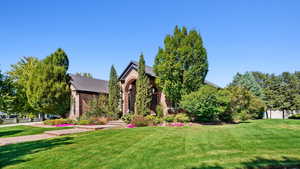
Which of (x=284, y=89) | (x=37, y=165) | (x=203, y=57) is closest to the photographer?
(x=37, y=165)

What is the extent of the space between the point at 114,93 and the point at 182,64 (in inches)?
389

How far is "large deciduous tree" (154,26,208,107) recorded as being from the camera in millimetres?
17719

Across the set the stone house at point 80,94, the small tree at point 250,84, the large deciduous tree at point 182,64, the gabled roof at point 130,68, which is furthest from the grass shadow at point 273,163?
the small tree at point 250,84

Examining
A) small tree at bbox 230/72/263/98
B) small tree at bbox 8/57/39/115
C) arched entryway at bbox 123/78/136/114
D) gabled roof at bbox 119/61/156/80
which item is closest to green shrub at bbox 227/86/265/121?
gabled roof at bbox 119/61/156/80

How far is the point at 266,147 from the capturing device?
271 inches

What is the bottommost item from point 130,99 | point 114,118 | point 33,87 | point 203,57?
point 114,118

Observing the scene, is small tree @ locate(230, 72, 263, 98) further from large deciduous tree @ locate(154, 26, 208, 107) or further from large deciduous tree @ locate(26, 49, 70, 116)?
large deciduous tree @ locate(26, 49, 70, 116)

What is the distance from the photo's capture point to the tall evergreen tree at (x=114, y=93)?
73.3 ft

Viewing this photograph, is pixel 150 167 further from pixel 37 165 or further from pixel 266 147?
pixel 266 147

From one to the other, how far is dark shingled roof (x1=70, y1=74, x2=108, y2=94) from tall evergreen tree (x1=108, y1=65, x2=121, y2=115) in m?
6.08

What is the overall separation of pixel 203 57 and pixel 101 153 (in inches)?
579

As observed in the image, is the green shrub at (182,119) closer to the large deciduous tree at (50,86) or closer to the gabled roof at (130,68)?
the gabled roof at (130,68)

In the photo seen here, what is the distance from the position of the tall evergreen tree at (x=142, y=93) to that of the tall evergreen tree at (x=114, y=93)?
12.9ft

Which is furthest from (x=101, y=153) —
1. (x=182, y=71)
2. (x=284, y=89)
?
(x=284, y=89)
